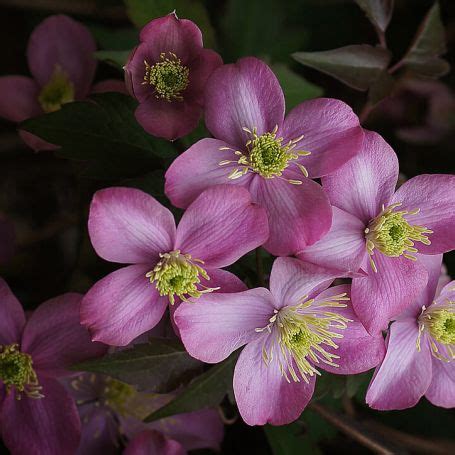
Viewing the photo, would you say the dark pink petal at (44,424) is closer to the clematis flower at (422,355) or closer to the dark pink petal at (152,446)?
the dark pink petal at (152,446)

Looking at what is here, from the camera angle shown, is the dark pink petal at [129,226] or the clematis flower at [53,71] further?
the clematis flower at [53,71]

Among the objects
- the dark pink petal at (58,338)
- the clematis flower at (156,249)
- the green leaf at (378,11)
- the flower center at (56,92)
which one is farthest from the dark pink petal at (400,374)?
the flower center at (56,92)

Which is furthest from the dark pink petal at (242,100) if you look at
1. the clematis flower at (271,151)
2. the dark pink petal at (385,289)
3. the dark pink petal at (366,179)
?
the dark pink petal at (385,289)

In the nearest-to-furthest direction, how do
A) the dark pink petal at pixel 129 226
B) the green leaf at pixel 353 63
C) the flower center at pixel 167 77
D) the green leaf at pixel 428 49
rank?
the dark pink petal at pixel 129 226 → the flower center at pixel 167 77 → the green leaf at pixel 353 63 → the green leaf at pixel 428 49

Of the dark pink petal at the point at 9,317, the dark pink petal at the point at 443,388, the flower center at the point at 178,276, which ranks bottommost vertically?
the dark pink petal at the point at 443,388

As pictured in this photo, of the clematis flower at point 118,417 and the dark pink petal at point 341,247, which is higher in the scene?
the dark pink petal at point 341,247

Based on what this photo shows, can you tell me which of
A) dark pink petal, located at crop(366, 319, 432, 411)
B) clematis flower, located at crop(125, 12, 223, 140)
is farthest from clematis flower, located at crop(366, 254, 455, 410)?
clematis flower, located at crop(125, 12, 223, 140)

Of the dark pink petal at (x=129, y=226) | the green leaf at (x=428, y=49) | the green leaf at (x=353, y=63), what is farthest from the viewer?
the green leaf at (x=428, y=49)

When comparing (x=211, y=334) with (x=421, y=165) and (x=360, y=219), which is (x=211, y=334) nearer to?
(x=360, y=219)

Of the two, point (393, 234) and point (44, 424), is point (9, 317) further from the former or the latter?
point (393, 234)
